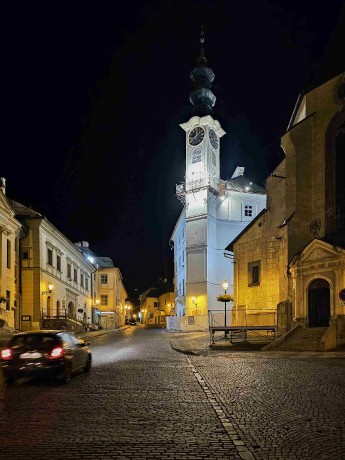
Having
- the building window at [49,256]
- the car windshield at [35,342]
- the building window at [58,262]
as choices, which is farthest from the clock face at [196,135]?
the car windshield at [35,342]

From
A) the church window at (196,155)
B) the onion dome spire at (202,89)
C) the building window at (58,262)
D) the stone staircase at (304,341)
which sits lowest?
the stone staircase at (304,341)

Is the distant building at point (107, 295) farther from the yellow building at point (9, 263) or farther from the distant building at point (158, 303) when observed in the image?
the yellow building at point (9, 263)

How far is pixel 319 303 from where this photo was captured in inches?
1082

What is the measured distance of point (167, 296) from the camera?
376 feet

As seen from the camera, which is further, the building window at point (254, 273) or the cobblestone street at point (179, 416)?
the building window at point (254, 273)

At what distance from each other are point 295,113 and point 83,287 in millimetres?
36343

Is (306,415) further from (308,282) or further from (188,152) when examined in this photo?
(188,152)

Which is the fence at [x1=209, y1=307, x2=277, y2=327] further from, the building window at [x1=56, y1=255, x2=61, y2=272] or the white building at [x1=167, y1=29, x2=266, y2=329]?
the white building at [x1=167, y1=29, x2=266, y2=329]

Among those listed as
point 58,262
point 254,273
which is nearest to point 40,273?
point 58,262

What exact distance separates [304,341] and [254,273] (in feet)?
42.6

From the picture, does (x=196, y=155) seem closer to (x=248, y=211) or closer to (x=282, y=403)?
(x=248, y=211)

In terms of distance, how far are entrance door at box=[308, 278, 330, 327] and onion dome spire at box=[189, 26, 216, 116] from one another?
42001 mm

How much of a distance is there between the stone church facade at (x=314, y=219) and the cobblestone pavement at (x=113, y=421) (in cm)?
1513

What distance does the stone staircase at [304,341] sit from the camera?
2391 cm
